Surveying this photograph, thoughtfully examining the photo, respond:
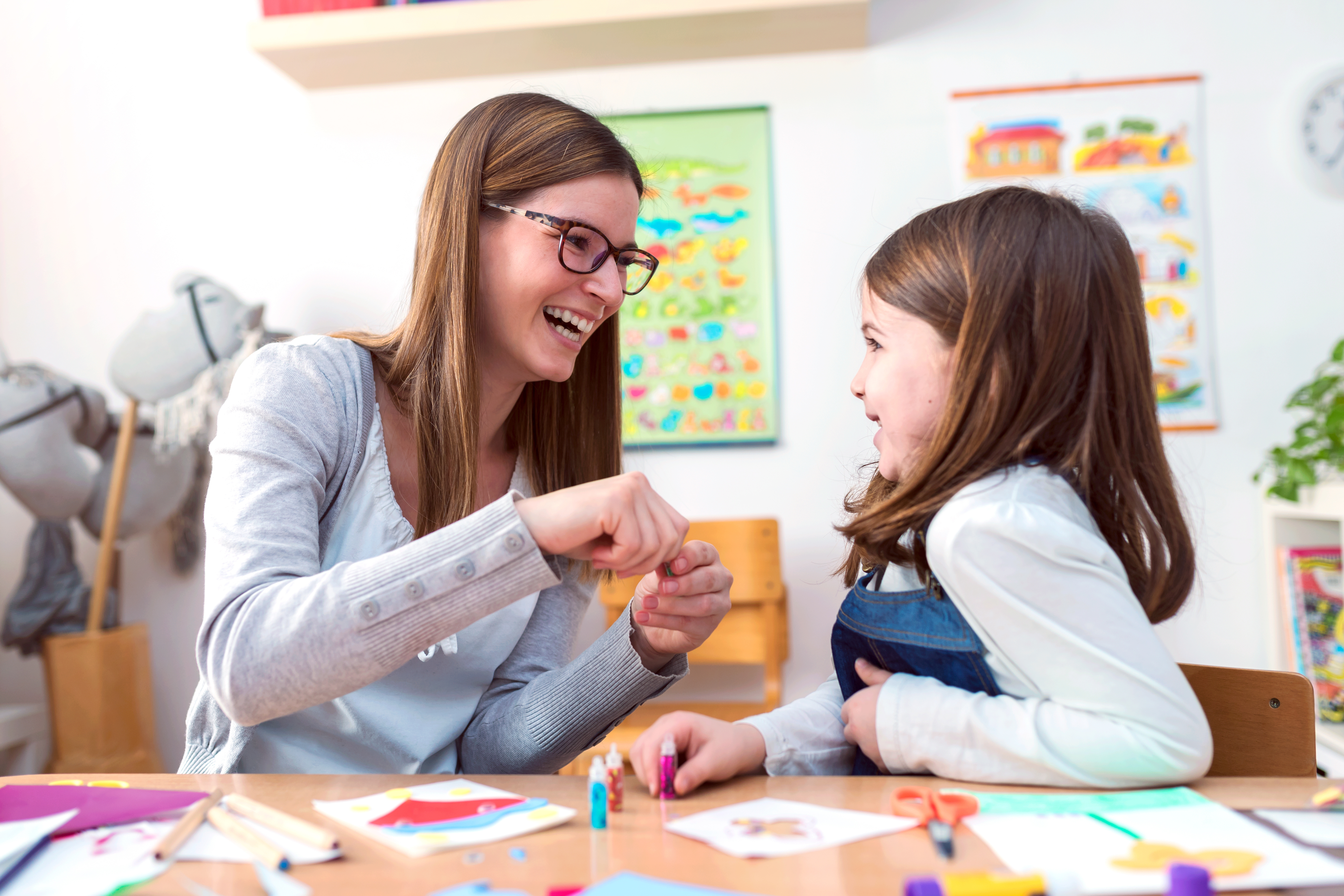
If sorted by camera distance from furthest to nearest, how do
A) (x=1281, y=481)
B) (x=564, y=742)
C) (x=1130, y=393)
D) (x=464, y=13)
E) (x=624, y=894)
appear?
(x=464, y=13), (x=1281, y=481), (x=564, y=742), (x=1130, y=393), (x=624, y=894)

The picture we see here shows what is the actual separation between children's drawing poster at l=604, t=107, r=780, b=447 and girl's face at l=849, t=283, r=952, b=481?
149 centimetres

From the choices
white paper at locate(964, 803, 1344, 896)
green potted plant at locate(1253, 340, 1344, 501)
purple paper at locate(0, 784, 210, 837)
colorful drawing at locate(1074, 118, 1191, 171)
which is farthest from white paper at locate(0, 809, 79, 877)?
colorful drawing at locate(1074, 118, 1191, 171)

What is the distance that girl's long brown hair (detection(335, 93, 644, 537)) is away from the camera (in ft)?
3.48

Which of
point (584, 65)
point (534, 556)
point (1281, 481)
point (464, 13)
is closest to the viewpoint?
point (534, 556)

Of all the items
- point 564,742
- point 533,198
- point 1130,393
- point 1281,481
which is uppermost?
point 533,198

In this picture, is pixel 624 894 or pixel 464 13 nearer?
pixel 624 894

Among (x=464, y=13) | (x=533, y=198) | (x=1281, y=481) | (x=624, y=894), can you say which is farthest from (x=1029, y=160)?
(x=624, y=894)

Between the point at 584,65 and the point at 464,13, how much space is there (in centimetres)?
34

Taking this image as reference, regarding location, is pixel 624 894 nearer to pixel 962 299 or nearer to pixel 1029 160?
pixel 962 299

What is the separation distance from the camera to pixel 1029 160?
2.34 meters

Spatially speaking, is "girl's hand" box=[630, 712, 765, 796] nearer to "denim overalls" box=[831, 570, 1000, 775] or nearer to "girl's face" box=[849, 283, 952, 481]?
"denim overalls" box=[831, 570, 1000, 775]

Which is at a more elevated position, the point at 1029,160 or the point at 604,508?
the point at 1029,160

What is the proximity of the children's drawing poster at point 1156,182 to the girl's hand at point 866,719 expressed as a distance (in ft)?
5.99

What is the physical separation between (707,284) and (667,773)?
6.12 ft
